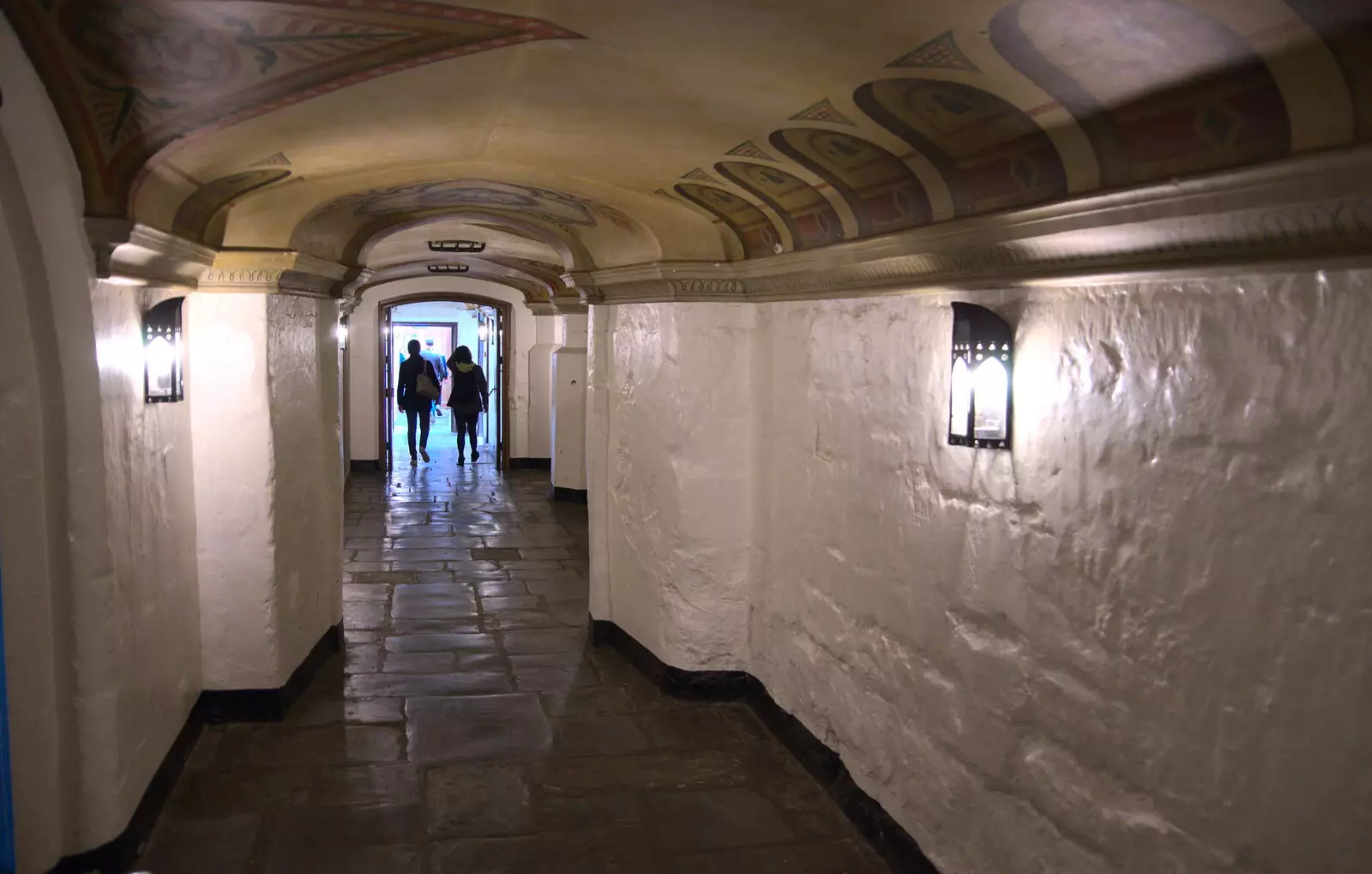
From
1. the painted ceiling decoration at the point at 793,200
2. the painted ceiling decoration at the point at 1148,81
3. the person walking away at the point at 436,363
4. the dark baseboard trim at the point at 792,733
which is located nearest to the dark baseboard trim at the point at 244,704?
the dark baseboard trim at the point at 792,733

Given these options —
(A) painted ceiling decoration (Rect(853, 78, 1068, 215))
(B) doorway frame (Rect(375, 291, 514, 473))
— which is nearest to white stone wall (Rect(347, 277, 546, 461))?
(B) doorway frame (Rect(375, 291, 514, 473))

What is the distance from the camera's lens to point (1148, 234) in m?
2.33

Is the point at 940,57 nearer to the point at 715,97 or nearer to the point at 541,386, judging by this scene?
the point at 715,97

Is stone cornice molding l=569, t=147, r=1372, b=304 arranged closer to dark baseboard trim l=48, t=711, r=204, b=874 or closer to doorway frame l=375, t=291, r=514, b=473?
dark baseboard trim l=48, t=711, r=204, b=874

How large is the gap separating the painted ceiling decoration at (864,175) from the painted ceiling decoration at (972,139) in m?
0.22

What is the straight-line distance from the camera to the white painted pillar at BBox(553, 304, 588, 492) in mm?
11242

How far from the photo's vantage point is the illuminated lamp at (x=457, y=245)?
9.25m

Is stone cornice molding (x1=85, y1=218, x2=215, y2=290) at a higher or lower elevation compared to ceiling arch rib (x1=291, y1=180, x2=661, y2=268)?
lower

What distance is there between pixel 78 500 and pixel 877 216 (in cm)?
272

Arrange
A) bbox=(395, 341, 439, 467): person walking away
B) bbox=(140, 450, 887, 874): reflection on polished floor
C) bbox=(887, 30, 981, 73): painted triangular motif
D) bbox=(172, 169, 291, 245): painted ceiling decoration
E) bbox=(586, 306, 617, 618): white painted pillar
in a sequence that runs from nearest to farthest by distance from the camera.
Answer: bbox=(887, 30, 981, 73): painted triangular motif < bbox=(140, 450, 887, 874): reflection on polished floor < bbox=(172, 169, 291, 245): painted ceiling decoration < bbox=(586, 306, 617, 618): white painted pillar < bbox=(395, 341, 439, 467): person walking away

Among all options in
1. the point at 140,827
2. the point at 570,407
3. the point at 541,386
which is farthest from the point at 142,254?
the point at 541,386

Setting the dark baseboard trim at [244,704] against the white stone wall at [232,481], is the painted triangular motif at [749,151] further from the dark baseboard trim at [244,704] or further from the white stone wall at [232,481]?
the dark baseboard trim at [244,704]

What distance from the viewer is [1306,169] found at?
1853 millimetres

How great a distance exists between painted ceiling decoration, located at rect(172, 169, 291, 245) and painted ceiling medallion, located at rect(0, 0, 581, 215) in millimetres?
767
